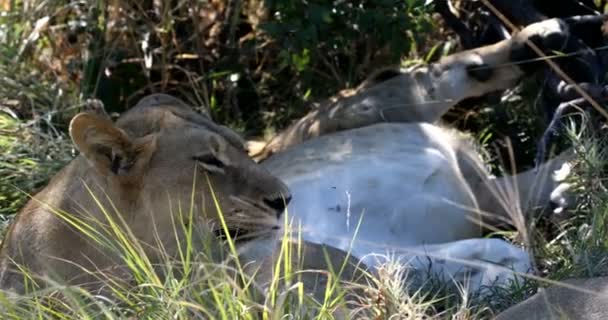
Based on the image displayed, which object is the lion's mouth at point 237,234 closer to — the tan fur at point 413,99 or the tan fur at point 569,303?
the tan fur at point 569,303

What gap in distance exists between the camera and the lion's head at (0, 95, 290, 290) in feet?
13.0

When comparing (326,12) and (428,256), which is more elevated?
(326,12)

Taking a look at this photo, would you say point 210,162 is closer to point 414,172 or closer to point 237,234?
point 237,234

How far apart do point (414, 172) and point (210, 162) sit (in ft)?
5.22

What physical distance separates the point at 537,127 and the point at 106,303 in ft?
9.87

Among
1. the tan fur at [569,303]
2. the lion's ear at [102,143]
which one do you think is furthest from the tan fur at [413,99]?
the tan fur at [569,303]

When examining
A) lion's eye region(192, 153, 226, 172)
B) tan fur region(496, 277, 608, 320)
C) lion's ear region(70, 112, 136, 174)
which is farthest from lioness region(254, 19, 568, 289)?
lion's ear region(70, 112, 136, 174)

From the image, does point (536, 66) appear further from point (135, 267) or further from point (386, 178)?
point (135, 267)

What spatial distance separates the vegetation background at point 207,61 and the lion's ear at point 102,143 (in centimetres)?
182

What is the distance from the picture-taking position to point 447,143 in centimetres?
A: 584

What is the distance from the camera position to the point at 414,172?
5.50 m

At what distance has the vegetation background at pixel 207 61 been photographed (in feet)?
19.7

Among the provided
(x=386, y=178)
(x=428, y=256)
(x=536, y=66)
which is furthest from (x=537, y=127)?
(x=428, y=256)

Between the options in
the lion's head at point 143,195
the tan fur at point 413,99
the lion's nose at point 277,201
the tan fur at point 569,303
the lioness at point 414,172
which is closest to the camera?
the tan fur at point 569,303
